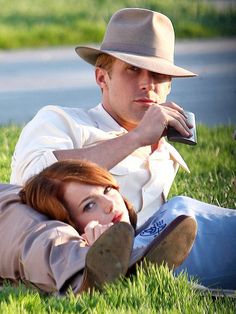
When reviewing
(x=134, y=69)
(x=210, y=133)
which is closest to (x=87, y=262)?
(x=134, y=69)

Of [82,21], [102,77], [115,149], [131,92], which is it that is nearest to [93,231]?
[115,149]

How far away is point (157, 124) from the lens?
498 centimetres

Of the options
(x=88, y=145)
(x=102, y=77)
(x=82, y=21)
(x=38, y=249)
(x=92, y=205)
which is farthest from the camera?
(x=82, y=21)

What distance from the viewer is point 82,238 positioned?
14.0 feet

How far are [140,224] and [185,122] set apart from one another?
440 millimetres

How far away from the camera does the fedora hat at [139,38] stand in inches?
214

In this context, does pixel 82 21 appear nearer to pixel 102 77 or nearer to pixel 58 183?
pixel 102 77

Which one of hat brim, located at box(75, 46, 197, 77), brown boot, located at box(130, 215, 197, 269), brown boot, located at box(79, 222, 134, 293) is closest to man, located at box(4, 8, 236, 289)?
hat brim, located at box(75, 46, 197, 77)

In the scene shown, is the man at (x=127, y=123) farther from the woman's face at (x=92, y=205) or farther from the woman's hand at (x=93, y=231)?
the woman's hand at (x=93, y=231)

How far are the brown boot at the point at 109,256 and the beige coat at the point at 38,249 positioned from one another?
8 cm

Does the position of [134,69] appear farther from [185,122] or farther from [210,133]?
[210,133]

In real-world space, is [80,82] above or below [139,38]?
below

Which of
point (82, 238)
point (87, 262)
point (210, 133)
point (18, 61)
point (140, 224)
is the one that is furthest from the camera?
point (18, 61)

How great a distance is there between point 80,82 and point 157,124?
8464mm
